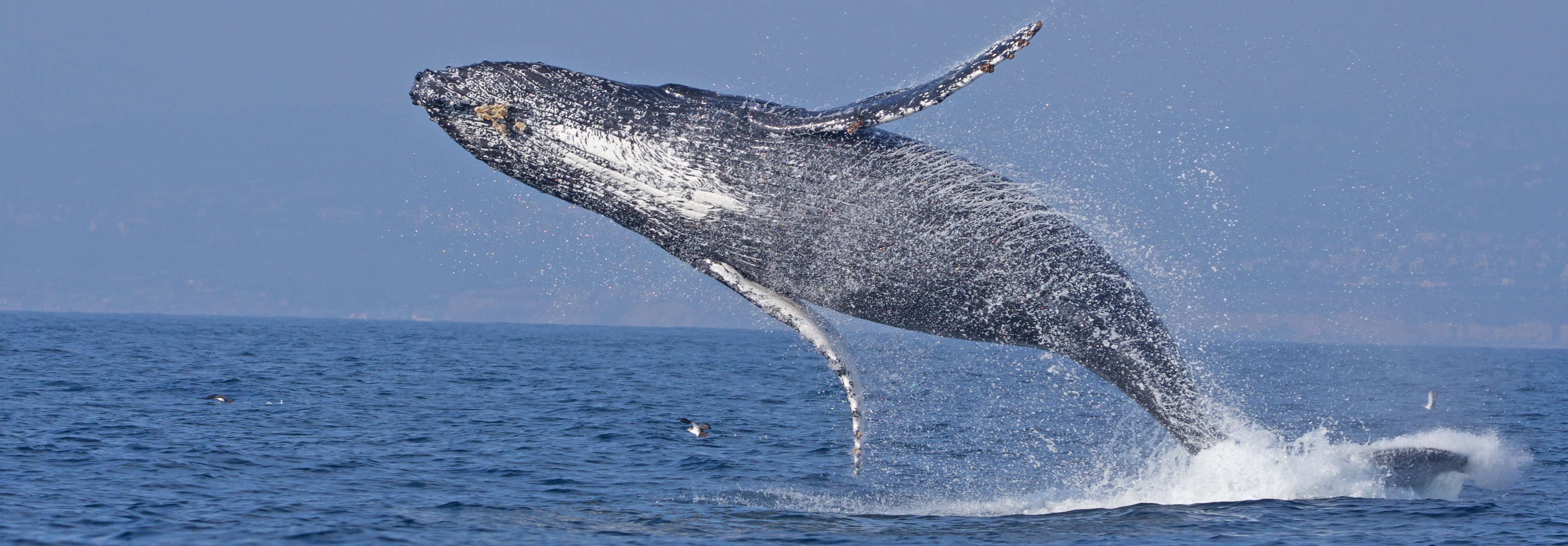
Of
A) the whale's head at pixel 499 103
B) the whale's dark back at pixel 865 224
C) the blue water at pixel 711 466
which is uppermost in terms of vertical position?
the whale's head at pixel 499 103

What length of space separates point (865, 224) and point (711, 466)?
11.1 metres

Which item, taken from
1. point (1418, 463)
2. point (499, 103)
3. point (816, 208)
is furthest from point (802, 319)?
point (1418, 463)

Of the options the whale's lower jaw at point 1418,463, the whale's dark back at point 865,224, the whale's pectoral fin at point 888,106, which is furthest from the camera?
the whale's lower jaw at point 1418,463

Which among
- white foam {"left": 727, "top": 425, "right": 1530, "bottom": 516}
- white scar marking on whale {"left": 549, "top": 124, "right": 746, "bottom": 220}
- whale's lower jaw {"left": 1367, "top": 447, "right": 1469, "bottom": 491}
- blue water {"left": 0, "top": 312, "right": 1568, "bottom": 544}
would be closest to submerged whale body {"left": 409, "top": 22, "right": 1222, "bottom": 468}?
white scar marking on whale {"left": 549, "top": 124, "right": 746, "bottom": 220}

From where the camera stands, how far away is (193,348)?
79438 millimetres

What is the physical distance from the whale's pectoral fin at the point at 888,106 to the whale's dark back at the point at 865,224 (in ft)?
0.43

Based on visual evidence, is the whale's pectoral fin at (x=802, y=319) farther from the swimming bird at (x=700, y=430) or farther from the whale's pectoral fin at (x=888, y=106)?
the swimming bird at (x=700, y=430)

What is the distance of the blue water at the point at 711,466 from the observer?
14.5m

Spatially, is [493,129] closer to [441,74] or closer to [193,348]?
[441,74]

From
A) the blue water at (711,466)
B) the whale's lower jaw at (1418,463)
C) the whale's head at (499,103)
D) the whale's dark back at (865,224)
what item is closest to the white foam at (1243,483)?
the blue water at (711,466)

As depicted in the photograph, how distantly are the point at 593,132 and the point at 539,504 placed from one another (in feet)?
24.3

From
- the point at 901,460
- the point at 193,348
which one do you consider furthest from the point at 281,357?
the point at 901,460

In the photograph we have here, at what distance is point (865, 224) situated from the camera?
1101 cm

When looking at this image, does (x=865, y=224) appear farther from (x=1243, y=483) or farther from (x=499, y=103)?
(x=1243, y=483)
